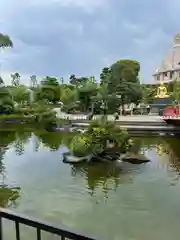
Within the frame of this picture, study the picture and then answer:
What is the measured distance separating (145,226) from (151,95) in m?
34.4

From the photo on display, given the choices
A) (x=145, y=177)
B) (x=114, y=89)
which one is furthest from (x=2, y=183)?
(x=114, y=89)

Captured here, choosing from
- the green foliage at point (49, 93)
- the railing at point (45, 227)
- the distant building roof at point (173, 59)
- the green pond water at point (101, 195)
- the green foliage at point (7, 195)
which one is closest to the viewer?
the railing at point (45, 227)

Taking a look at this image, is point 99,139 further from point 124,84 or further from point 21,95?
point 21,95

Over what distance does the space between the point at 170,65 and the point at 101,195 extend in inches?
2098

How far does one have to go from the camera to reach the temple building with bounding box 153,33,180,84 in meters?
56.5

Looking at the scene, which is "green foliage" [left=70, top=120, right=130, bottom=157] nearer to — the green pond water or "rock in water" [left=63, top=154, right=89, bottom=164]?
"rock in water" [left=63, top=154, right=89, bottom=164]

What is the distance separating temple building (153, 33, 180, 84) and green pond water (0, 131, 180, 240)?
4597cm

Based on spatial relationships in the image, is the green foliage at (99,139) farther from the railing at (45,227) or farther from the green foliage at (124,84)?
the green foliage at (124,84)

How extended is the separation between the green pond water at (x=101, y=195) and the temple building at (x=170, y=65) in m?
46.0

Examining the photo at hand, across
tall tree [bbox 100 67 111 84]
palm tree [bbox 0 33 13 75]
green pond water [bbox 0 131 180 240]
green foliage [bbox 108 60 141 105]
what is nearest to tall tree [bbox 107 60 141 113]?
green foliage [bbox 108 60 141 105]

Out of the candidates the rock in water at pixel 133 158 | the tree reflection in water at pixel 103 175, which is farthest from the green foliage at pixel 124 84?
the tree reflection in water at pixel 103 175

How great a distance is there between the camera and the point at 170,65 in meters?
57.6

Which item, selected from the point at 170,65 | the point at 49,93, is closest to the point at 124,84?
→ the point at 49,93

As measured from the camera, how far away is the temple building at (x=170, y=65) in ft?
185
